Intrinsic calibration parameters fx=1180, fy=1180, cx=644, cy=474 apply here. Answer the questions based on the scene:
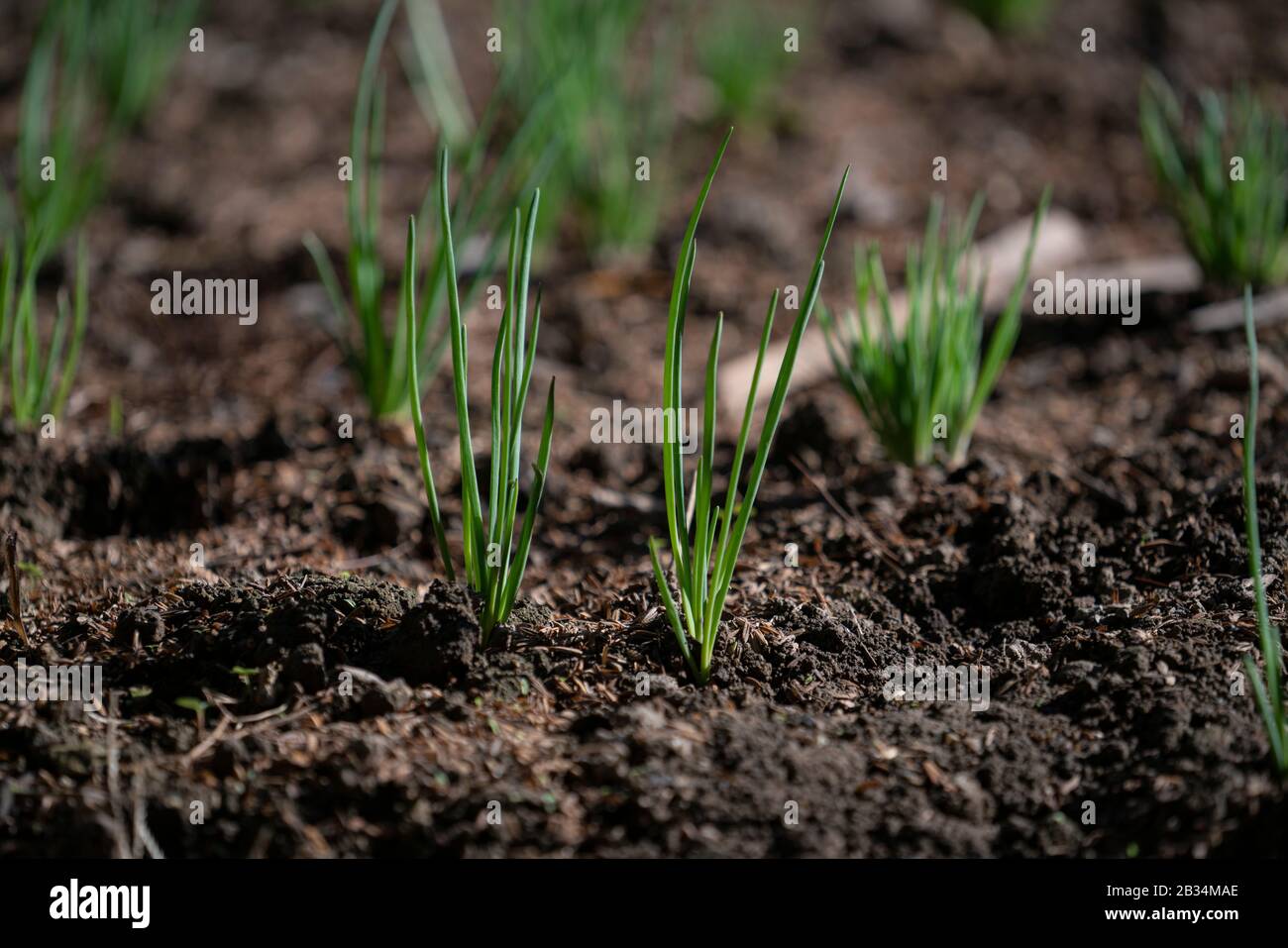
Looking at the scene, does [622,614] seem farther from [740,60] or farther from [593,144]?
[740,60]

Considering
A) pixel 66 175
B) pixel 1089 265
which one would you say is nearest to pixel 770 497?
pixel 1089 265

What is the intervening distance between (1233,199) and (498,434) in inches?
88.5

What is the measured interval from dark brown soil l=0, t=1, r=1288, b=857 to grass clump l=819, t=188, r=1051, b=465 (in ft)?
0.34

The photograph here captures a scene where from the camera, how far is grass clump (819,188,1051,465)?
2.36m

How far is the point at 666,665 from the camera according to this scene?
6.21 ft

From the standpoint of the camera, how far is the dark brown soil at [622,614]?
62.8 inches

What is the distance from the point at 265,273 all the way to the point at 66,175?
26.1 inches

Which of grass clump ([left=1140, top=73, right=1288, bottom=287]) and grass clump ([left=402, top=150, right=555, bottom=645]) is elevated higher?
grass clump ([left=1140, top=73, right=1288, bottom=287])

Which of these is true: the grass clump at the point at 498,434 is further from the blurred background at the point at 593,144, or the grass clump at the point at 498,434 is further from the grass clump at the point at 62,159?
the grass clump at the point at 62,159

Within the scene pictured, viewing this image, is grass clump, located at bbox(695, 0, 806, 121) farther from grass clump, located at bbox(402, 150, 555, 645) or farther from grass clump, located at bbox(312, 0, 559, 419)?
grass clump, located at bbox(402, 150, 555, 645)

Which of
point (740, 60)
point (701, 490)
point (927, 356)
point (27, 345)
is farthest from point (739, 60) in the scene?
point (701, 490)

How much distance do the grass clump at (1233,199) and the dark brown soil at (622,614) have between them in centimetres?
22

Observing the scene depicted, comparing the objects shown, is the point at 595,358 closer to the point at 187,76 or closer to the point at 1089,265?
the point at 1089,265

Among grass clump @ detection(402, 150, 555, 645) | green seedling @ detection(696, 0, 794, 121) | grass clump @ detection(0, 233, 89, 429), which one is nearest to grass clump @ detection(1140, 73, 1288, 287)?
green seedling @ detection(696, 0, 794, 121)
